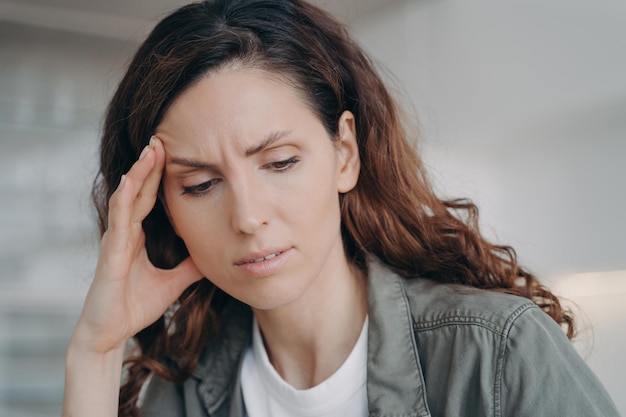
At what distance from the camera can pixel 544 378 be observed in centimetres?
120

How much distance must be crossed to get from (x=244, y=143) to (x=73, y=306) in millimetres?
1404

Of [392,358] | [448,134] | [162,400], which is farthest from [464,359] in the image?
[448,134]

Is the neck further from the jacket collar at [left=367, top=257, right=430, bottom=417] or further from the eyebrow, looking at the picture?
the eyebrow

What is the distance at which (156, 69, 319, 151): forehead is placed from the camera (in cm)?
129

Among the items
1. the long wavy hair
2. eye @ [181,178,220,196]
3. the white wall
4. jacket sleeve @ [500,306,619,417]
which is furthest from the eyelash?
the white wall

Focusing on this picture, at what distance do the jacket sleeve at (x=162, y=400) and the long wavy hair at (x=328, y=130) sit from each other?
3 cm

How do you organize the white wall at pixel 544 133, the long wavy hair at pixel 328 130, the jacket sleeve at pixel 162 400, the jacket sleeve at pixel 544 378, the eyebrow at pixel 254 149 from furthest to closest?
the jacket sleeve at pixel 162 400 < the white wall at pixel 544 133 < the long wavy hair at pixel 328 130 < the eyebrow at pixel 254 149 < the jacket sleeve at pixel 544 378

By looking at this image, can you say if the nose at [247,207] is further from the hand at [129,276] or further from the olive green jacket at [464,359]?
the olive green jacket at [464,359]

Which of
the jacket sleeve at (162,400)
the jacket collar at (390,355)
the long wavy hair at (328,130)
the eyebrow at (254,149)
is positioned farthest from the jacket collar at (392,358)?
the jacket sleeve at (162,400)

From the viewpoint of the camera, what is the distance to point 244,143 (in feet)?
4.19

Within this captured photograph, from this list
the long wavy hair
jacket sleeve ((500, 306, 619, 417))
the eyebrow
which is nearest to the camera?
jacket sleeve ((500, 306, 619, 417))

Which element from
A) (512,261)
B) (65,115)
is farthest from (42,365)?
(512,261)

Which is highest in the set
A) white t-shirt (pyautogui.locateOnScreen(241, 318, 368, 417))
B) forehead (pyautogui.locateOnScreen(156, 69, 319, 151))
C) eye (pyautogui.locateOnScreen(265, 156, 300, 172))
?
forehead (pyautogui.locateOnScreen(156, 69, 319, 151))

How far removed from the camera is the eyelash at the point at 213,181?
1.31 m
